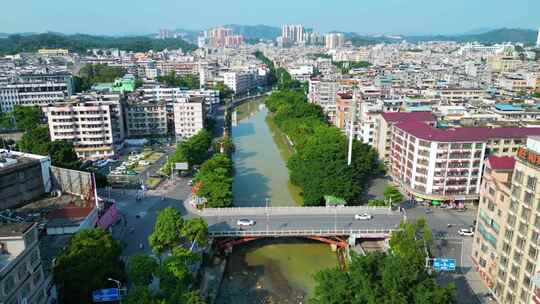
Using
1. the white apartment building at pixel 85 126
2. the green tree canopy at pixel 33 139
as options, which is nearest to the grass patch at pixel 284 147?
the white apartment building at pixel 85 126

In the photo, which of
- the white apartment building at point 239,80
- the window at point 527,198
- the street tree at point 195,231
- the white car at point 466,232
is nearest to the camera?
the window at point 527,198

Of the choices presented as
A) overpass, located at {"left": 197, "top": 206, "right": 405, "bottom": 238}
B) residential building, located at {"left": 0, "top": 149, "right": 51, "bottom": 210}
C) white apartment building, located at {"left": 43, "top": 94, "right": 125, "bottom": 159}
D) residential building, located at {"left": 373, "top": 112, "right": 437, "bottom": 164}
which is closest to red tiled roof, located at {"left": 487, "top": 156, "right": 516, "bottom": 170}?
overpass, located at {"left": 197, "top": 206, "right": 405, "bottom": 238}

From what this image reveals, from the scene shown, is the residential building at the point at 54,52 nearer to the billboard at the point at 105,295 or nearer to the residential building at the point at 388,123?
the residential building at the point at 388,123

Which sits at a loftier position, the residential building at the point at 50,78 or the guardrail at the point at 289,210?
the residential building at the point at 50,78

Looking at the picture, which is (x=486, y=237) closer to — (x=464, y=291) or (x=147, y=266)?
(x=464, y=291)

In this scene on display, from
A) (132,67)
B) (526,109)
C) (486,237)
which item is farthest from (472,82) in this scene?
(132,67)

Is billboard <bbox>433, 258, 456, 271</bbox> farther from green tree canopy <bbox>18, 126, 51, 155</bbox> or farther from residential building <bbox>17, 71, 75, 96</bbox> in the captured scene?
residential building <bbox>17, 71, 75, 96</bbox>
